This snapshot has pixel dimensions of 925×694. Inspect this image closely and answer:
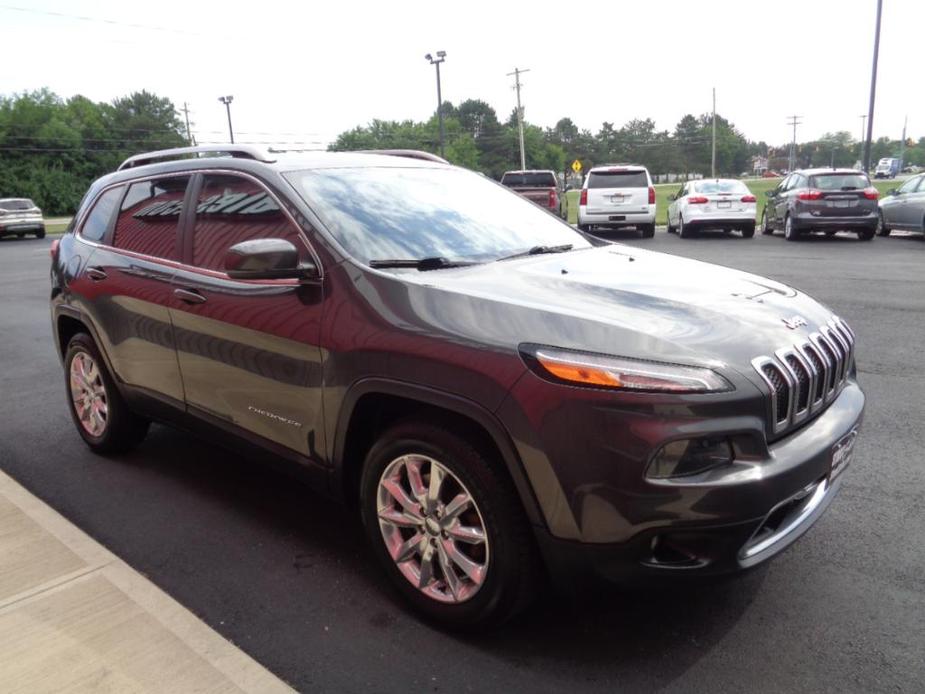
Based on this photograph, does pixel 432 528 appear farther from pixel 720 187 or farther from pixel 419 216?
pixel 720 187

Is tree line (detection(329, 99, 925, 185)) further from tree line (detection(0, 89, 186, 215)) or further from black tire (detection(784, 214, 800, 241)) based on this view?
black tire (detection(784, 214, 800, 241))

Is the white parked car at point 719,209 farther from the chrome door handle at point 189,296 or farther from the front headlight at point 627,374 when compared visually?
the front headlight at point 627,374

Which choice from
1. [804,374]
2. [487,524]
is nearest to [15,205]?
[487,524]

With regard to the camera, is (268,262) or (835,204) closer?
(268,262)

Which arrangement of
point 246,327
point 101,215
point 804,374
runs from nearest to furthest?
point 804,374, point 246,327, point 101,215

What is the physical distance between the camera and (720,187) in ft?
62.3

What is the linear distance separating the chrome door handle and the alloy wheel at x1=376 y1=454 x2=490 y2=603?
1366 mm

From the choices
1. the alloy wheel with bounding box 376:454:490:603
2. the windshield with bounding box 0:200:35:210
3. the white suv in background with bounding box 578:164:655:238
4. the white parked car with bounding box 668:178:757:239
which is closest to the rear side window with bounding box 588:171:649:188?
the white suv in background with bounding box 578:164:655:238

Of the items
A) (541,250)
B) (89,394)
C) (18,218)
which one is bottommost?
(18,218)

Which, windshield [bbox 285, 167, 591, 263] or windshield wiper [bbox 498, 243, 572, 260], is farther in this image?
windshield wiper [bbox 498, 243, 572, 260]

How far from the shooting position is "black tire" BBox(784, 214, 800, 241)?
17.1 metres

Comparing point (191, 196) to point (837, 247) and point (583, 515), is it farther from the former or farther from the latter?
point (837, 247)

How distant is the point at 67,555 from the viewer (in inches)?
130

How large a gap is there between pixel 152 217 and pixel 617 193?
15990 mm
